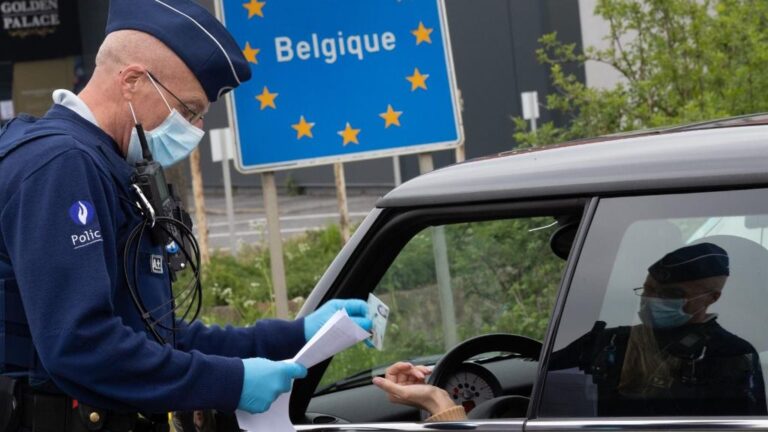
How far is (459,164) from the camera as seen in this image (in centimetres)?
293

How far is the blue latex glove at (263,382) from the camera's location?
2621 mm

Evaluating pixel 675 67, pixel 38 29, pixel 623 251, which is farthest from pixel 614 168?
pixel 38 29

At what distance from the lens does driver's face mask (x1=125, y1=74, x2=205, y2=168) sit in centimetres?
279

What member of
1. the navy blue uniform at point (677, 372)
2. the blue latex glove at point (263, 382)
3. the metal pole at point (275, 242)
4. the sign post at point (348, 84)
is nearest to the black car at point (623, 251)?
the navy blue uniform at point (677, 372)

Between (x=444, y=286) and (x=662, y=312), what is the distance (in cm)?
139

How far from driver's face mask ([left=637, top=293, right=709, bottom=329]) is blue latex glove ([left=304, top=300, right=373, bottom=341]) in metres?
→ 0.65

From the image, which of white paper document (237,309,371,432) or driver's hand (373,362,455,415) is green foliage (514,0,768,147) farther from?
white paper document (237,309,371,432)

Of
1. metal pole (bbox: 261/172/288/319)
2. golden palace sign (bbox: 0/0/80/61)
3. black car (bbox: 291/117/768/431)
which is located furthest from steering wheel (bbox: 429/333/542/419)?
golden palace sign (bbox: 0/0/80/61)

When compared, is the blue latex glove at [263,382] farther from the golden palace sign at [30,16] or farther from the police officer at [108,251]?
the golden palace sign at [30,16]

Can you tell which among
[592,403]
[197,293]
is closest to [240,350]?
[197,293]

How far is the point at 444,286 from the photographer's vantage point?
3791 mm

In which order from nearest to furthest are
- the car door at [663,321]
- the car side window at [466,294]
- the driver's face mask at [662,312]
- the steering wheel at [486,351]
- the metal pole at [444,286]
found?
the car door at [663,321], the driver's face mask at [662,312], the steering wheel at [486,351], the metal pole at [444,286], the car side window at [466,294]

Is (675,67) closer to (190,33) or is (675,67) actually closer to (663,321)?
(190,33)

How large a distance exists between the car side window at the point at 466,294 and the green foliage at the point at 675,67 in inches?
103
